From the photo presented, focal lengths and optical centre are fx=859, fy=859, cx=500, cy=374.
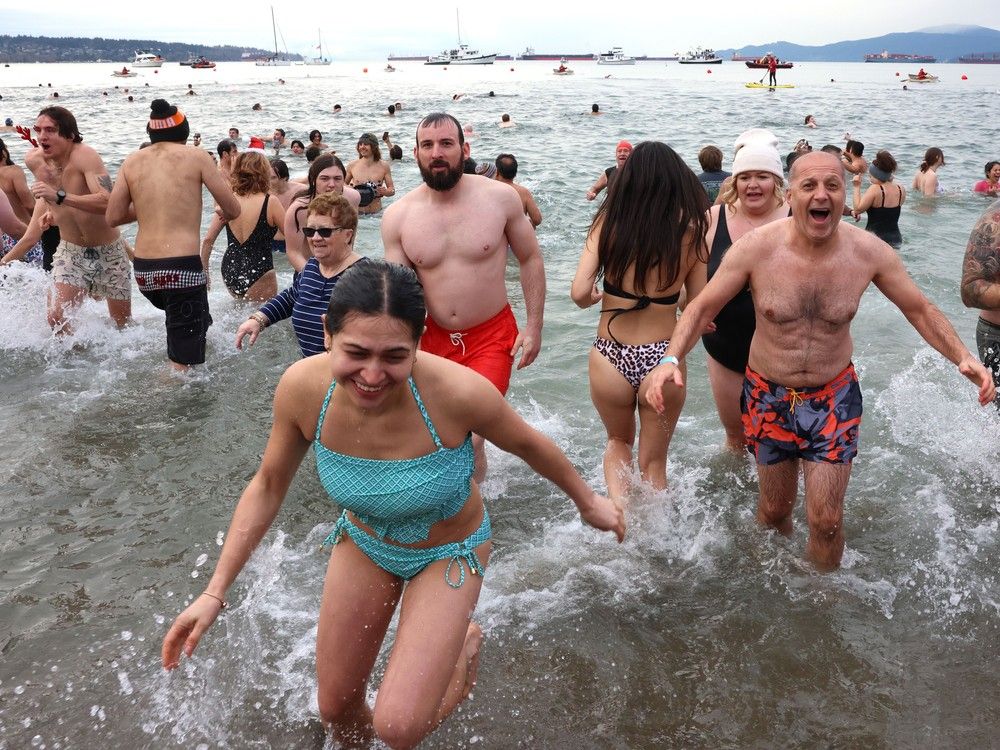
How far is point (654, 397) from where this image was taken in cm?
362

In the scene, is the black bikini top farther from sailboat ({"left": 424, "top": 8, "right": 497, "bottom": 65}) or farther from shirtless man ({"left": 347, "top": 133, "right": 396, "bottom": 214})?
sailboat ({"left": 424, "top": 8, "right": 497, "bottom": 65})

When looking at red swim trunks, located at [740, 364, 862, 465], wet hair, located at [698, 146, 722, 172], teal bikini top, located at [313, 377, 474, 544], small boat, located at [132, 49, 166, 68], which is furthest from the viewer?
small boat, located at [132, 49, 166, 68]

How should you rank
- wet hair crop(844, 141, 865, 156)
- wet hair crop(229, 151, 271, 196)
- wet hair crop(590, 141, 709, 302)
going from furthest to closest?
wet hair crop(844, 141, 865, 156)
wet hair crop(229, 151, 271, 196)
wet hair crop(590, 141, 709, 302)

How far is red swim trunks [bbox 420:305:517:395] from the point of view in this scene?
469 cm

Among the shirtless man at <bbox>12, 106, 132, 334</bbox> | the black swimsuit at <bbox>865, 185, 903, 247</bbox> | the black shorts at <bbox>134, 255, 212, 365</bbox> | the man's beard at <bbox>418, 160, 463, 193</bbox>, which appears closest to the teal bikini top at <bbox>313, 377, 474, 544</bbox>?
the man's beard at <bbox>418, 160, 463, 193</bbox>

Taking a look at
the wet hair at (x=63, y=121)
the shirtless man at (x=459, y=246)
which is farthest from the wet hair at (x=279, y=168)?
the shirtless man at (x=459, y=246)

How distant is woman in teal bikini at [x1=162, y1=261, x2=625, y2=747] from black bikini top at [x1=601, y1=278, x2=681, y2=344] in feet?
4.82

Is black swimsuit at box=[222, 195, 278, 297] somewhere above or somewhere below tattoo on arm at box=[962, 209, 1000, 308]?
below

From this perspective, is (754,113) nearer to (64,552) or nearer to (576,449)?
(576,449)

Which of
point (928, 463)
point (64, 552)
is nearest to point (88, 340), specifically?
point (64, 552)

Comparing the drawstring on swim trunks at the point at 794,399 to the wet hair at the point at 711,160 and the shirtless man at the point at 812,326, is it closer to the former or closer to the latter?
the shirtless man at the point at 812,326

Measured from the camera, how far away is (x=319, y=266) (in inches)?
198

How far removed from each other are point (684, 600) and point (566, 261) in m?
8.09

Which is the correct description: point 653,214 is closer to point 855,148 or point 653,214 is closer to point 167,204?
point 167,204
